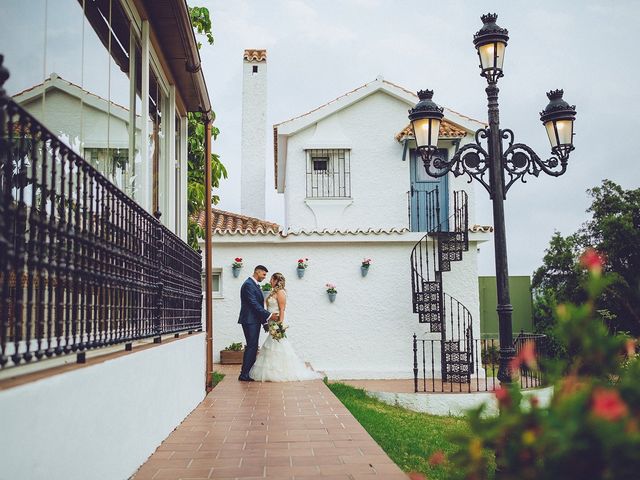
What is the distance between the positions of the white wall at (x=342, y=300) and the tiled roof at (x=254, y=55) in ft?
31.7

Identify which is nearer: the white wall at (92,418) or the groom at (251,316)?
the white wall at (92,418)

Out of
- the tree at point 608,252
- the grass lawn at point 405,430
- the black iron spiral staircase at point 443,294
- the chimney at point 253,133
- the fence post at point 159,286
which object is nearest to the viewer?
the fence post at point 159,286

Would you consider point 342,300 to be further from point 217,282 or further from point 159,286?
point 159,286

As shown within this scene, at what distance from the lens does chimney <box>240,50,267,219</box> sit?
21766mm

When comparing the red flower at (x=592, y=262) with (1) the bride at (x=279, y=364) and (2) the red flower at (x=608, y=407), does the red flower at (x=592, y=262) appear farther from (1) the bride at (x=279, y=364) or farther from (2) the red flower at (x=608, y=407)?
(1) the bride at (x=279, y=364)

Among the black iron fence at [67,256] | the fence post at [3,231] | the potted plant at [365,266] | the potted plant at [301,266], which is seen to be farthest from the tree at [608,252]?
the fence post at [3,231]

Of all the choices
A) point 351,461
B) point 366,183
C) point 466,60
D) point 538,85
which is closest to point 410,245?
point 366,183

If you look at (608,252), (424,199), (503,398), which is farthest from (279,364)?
(608,252)

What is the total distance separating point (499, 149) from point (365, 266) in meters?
8.51

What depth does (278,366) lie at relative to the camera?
11.0 meters

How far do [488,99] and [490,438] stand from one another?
5828mm

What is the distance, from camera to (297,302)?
589 inches

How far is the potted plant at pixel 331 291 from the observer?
48.7 feet

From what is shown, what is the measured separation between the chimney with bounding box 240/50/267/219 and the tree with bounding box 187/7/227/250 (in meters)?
9.54
